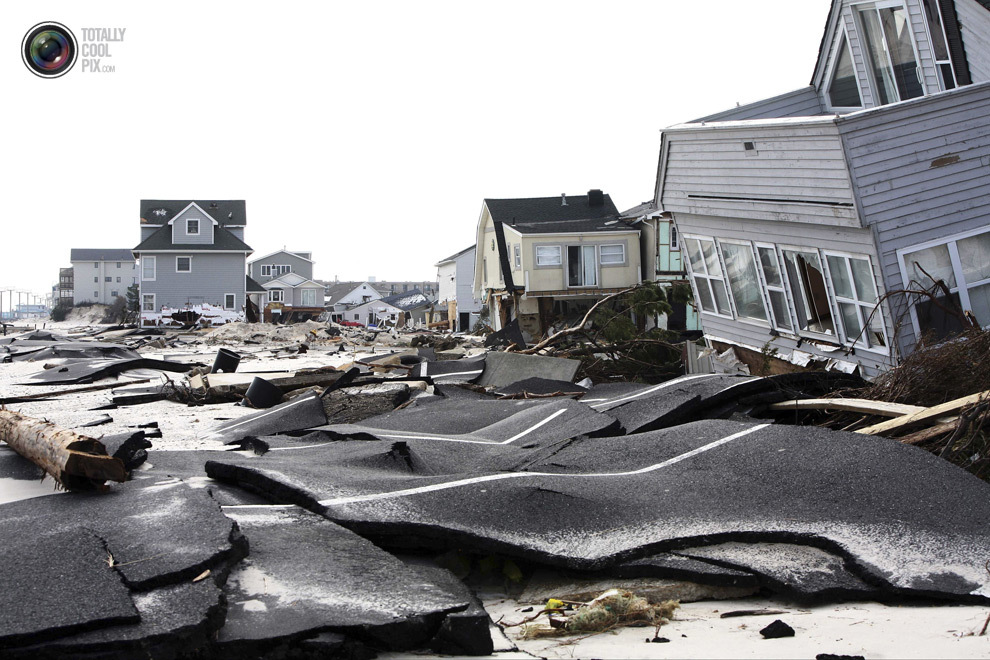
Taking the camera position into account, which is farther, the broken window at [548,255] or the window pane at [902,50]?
the broken window at [548,255]

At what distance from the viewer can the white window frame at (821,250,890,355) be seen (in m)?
9.80

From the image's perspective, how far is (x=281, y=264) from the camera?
7925 centimetres

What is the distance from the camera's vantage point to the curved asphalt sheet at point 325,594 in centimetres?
300

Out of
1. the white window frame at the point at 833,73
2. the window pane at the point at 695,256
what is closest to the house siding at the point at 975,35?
the white window frame at the point at 833,73

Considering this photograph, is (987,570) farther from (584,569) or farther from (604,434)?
(604,434)

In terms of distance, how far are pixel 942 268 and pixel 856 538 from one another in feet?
22.5

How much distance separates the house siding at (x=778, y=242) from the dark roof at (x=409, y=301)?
66.7 metres

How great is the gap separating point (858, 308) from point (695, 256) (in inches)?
186

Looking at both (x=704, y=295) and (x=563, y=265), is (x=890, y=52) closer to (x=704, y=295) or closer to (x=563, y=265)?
(x=704, y=295)

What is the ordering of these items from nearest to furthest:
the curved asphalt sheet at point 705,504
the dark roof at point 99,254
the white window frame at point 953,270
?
1. the curved asphalt sheet at point 705,504
2. the white window frame at point 953,270
3. the dark roof at point 99,254

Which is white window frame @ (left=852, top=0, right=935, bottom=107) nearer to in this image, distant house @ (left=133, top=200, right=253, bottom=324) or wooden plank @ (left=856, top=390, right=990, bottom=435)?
wooden plank @ (left=856, top=390, right=990, bottom=435)

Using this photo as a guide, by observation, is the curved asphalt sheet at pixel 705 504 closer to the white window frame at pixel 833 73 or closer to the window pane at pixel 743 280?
the window pane at pixel 743 280

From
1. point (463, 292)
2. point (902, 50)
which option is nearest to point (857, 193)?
point (902, 50)

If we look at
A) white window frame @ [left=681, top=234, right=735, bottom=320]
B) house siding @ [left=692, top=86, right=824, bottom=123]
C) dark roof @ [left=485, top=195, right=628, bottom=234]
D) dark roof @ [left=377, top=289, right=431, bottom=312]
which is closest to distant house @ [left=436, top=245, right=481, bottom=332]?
dark roof @ [left=485, top=195, right=628, bottom=234]
